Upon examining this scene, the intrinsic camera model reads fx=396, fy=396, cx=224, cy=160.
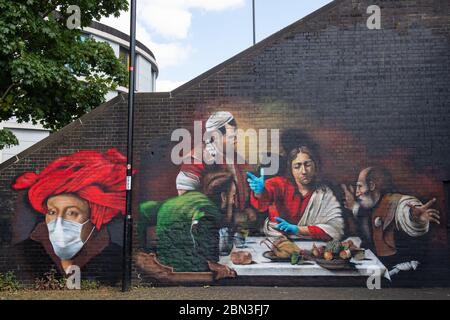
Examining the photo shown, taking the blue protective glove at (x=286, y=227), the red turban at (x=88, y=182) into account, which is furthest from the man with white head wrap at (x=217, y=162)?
the red turban at (x=88, y=182)

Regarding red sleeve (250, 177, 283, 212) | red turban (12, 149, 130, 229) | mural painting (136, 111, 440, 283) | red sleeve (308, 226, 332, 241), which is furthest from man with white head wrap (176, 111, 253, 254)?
red sleeve (308, 226, 332, 241)

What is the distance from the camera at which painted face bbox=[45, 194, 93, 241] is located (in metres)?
8.45

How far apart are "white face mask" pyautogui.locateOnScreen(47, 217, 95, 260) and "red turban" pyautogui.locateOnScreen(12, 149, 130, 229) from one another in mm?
431

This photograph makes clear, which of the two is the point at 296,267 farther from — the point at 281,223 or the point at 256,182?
the point at 256,182

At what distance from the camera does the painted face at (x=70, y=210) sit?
8.45 meters

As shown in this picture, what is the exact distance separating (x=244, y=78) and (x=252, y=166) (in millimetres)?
1958

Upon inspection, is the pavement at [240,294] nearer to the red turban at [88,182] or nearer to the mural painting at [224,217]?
the mural painting at [224,217]

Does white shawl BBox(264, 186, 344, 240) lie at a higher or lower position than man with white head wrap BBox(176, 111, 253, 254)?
lower

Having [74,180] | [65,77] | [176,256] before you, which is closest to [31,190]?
[74,180]

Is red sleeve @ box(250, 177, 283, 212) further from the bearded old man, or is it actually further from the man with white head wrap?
the bearded old man

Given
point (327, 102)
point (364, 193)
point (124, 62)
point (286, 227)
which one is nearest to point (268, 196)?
point (286, 227)

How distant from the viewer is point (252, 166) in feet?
27.7

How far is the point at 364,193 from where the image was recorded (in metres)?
8.23

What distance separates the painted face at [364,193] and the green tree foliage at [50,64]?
676 centimetres
